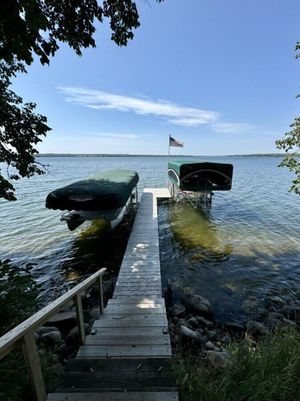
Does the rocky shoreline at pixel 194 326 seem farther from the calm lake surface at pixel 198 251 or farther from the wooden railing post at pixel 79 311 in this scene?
the wooden railing post at pixel 79 311

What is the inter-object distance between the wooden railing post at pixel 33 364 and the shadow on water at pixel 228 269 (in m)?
5.02

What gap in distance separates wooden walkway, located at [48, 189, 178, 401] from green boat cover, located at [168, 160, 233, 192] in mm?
7491

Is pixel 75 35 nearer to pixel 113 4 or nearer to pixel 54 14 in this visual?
pixel 54 14

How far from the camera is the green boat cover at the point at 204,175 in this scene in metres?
13.2

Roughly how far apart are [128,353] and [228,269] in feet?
19.6

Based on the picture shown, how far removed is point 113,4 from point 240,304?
762cm

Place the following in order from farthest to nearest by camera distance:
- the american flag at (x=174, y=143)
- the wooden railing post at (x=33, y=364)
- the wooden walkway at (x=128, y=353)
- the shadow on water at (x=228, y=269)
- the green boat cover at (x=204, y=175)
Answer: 1. the american flag at (x=174, y=143)
2. the green boat cover at (x=204, y=175)
3. the shadow on water at (x=228, y=269)
4. the wooden walkway at (x=128, y=353)
5. the wooden railing post at (x=33, y=364)

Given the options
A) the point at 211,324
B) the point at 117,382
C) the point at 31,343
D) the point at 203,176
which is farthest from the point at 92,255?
the point at 203,176

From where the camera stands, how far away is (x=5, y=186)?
520 cm

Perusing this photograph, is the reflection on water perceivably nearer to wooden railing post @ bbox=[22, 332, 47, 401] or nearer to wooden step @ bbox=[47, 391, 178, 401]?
wooden step @ bbox=[47, 391, 178, 401]

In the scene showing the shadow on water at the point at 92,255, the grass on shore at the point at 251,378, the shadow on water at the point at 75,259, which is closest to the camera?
the grass on shore at the point at 251,378

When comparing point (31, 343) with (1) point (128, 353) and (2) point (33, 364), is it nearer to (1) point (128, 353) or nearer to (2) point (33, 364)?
(2) point (33, 364)

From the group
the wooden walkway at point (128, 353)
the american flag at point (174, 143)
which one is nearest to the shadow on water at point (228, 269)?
the wooden walkway at point (128, 353)

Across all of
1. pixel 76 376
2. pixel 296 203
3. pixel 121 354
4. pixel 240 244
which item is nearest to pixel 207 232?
pixel 240 244
